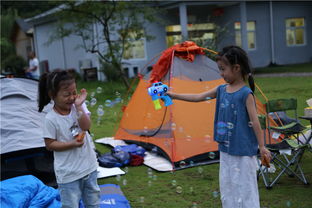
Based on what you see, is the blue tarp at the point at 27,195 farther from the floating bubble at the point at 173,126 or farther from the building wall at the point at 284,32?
the building wall at the point at 284,32

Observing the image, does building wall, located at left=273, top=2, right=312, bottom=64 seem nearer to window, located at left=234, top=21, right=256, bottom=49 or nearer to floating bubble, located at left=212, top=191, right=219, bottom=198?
window, located at left=234, top=21, right=256, bottom=49

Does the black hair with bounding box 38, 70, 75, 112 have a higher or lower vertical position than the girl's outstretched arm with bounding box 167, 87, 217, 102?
higher

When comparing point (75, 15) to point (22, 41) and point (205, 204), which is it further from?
point (22, 41)

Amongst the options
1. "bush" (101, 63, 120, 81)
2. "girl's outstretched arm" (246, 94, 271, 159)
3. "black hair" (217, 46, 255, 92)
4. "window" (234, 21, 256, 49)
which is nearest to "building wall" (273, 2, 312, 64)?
"window" (234, 21, 256, 49)

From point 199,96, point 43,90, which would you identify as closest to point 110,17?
point 199,96

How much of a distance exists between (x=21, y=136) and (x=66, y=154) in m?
2.01

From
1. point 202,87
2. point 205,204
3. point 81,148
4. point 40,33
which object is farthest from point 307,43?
point 81,148

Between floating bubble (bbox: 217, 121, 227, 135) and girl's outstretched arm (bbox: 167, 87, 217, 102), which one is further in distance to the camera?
girl's outstretched arm (bbox: 167, 87, 217, 102)

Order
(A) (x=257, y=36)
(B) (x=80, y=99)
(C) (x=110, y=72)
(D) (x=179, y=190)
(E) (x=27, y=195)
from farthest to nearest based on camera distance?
(A) (x=257, y=36) → (C) (x=110, y=72) → (D) (x=179, y=190) → (E) (x=27, y=195) → (B) (x=80, y=99)

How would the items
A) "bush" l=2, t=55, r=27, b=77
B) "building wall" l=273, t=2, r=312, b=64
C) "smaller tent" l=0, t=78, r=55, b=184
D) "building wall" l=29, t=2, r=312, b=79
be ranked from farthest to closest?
"bush" l=2, t=55, r=27, b=77
"building wall" l=273, t=2, r=312, b=64
"building wall" l=29, t=2, r=312, b=79
"smaller tent" l=0, t=78, r=55, b=184

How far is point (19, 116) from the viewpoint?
4719 mm

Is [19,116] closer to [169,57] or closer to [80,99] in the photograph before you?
[169,57]

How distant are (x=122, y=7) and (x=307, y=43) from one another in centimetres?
1141

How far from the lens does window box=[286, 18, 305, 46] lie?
761 inches
